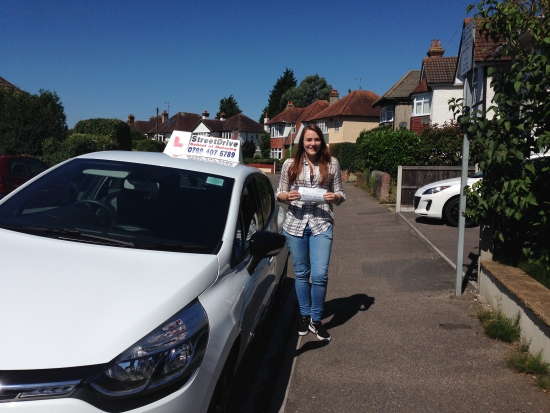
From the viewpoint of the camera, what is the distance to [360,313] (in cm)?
588

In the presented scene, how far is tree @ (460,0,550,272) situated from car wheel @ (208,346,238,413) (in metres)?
3.08

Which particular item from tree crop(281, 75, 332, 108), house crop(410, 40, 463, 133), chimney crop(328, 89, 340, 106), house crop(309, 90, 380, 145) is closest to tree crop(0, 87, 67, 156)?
house crop(410, 40, 463, 133)

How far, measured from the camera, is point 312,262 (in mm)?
4934

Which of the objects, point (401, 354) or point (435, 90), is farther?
point (435, 90)

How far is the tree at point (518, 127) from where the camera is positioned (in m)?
4.87

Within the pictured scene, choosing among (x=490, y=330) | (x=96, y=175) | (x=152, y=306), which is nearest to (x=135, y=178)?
(x=96, y=175)

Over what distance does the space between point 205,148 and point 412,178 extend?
33.1 feet

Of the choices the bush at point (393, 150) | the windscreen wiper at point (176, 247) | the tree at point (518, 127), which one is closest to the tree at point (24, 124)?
the bush at point (393, 150)

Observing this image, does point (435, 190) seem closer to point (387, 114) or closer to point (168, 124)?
point (387, 114)

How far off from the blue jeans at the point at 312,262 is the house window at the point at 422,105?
33638 millimetres

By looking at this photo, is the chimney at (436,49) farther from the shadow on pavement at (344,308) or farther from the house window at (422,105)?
the shadow on pavement at (344,308)

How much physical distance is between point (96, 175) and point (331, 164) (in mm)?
2001

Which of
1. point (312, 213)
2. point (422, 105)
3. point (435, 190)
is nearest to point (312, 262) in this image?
point (312, 213)

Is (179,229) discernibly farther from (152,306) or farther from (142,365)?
(142,365)
